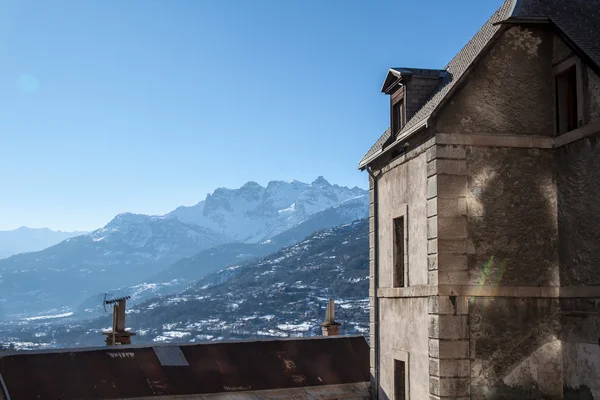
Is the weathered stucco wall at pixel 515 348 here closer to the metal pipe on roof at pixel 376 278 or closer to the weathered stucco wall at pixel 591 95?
the weathered stucco wall at pixel 591 95

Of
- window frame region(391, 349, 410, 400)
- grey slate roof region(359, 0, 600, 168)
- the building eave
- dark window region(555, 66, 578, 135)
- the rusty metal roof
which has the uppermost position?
grey slate roof region(359, 0, 600, 168)

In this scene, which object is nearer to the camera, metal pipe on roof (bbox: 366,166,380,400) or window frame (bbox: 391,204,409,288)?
window frame (bbox: 391,204,409,288)

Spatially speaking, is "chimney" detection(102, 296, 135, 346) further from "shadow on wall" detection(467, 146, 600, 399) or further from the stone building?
"shadow on wall" detection(467, 146, 600, 399)

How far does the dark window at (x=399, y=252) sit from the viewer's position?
59.6 ft

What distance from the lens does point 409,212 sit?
56.8ft

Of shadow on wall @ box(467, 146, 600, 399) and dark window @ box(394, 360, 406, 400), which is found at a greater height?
shadow on wall @ box(467, 146, 600, 399)

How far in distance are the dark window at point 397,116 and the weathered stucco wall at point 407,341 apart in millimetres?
4775

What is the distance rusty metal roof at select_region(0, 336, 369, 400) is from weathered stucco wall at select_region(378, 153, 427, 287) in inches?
282

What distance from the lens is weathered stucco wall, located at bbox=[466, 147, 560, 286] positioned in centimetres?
1554

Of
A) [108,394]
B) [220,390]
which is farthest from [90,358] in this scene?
[220,390]

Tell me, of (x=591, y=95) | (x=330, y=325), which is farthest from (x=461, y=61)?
(x=330, y=325)

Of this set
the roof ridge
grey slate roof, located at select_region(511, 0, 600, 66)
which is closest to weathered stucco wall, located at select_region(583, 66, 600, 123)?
grey slate roof, located at select_region(511, 0, 600, 66)

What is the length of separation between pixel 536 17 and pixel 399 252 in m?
6.70

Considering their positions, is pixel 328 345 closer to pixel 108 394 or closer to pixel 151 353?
pixel 151 353
